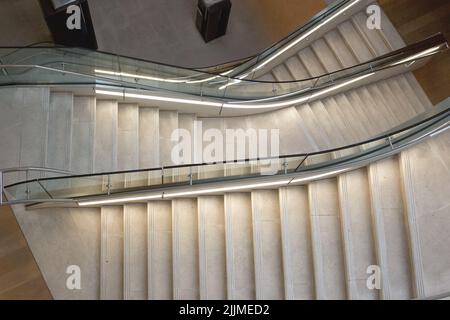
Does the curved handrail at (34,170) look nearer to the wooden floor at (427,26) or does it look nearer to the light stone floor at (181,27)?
the light stone floor at (181,27)

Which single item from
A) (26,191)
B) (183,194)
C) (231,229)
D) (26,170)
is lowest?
(231,229)

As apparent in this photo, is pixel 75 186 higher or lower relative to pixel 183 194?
lower

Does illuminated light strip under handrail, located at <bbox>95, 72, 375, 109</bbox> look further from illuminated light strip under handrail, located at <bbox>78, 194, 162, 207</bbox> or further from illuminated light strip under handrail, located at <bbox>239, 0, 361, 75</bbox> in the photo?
illuminated light strip under handrail, located at <bbox>78, 194, 162, 207</bbox>

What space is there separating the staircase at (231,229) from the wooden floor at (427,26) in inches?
115

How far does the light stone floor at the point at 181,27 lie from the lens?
1068 cm

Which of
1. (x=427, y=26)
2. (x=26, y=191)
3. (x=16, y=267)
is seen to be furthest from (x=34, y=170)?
(x=427, y=26)

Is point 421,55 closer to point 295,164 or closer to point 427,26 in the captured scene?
point 427,26

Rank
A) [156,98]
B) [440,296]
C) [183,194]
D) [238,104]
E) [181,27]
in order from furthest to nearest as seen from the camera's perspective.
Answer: [181,27], [238,104], [156,98], [183,194], [440,296]

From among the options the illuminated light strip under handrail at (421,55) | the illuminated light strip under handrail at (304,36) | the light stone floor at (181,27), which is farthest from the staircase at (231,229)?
the illuminated light strip under handrail at (304,36)

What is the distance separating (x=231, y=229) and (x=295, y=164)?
161cm

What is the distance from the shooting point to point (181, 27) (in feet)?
35.9

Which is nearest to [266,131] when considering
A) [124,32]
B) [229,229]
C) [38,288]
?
[229,229]

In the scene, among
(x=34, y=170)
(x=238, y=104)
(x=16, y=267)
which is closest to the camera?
(x=34, y=170)

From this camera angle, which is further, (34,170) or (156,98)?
(156,98)
